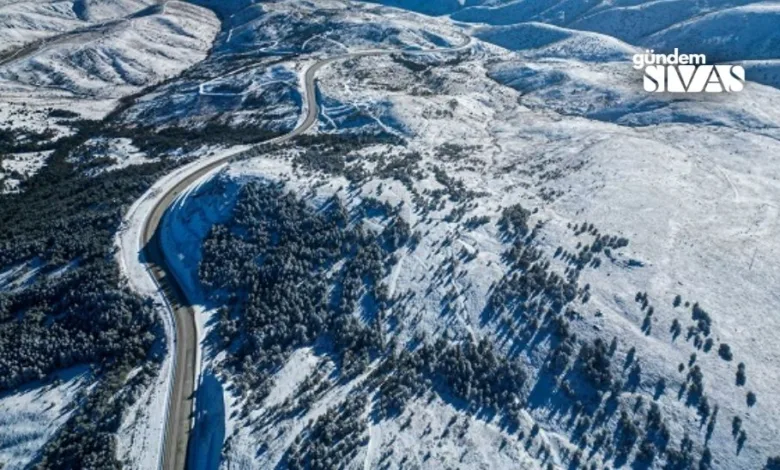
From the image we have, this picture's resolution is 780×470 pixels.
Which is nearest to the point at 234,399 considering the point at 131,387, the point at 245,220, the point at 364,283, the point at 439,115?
the point at 131,387

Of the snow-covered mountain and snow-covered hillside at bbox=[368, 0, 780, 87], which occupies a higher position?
snow-covered hillside at bbox=[368, 0, 780, 87]

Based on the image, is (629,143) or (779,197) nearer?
(779,197)

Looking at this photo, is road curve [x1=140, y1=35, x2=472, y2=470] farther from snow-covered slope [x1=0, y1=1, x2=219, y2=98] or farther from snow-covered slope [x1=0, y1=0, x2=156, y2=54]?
snow-covered slope [x1=0, y1=0, x2=156, y2=54]

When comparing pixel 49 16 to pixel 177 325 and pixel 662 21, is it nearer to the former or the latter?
pixel 177 325

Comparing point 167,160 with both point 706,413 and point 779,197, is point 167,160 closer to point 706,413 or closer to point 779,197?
point 706,413

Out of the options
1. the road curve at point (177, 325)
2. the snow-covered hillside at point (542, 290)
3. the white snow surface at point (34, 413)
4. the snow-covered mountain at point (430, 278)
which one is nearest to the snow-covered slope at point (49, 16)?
the snow-covered mountain at point (430, 278)

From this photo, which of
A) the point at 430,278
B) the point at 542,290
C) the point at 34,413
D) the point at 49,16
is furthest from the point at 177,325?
the point at 49,16

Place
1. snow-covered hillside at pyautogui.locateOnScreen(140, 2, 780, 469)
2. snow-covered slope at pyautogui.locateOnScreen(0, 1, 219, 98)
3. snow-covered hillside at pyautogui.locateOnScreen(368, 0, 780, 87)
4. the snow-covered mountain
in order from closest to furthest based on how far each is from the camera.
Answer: snow-covered hillside at pyautogui.locateOnScreen(140, 2, 780, 469), the snow-covered mountain, snow-covered slope at pyautogui.locateOnScreen(0, 1, 219, 98), snow-covered hillside at pyautogui.locateOnScreen(368, 0, 780, 87)

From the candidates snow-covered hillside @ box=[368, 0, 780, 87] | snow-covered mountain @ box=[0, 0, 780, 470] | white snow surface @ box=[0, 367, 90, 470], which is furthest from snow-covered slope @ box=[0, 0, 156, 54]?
white snow surface @ box=[0, 367, 90, 470]

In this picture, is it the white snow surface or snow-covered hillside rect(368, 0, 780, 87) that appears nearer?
the white snow surface
